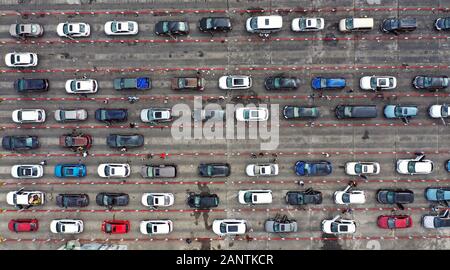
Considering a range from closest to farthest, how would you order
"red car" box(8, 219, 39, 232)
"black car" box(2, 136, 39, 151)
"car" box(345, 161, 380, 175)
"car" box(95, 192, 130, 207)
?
"car" box(345, 161, 380, 175)
"car" box(95, 192, 130, 207)
"red car" box(8, 219, 39, 232)
"black car" box(2, 136, 39, 151)

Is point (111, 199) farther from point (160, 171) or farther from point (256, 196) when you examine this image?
point (256, 196)

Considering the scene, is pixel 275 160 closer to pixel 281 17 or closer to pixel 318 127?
pixel 318 127

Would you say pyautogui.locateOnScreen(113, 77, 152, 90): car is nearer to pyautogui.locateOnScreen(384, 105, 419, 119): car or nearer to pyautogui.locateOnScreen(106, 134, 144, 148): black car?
pyautogui.locateOnScreen(106, 134, 144, 148): black car

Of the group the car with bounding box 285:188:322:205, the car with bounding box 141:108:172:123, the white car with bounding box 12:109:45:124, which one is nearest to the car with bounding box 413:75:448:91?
the car with bounding box 285:188:322:205

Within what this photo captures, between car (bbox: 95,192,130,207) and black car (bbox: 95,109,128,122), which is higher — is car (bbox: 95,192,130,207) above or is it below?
below

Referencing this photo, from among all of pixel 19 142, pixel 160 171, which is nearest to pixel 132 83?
pixel 160 171

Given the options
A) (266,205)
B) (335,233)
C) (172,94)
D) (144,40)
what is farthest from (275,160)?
(144,40)

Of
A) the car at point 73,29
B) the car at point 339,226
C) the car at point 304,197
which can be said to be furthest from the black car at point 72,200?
the car at point 339,226
